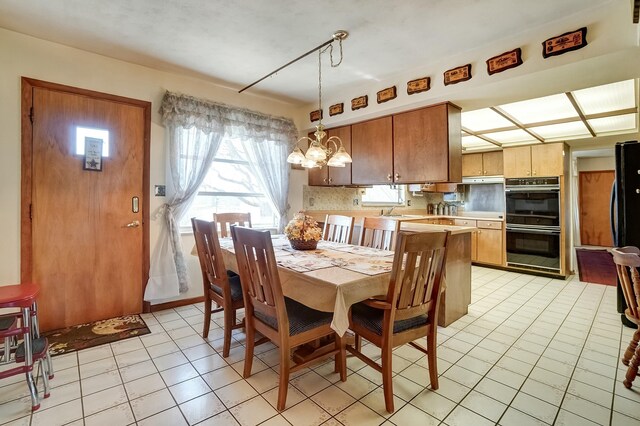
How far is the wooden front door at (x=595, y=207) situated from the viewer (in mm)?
6820

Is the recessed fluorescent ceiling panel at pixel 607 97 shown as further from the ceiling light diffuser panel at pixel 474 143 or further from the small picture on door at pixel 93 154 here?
the small picture on door at pixel 93 154

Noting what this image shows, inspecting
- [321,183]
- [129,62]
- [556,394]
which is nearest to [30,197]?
[129,62]

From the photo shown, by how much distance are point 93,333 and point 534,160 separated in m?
5.89

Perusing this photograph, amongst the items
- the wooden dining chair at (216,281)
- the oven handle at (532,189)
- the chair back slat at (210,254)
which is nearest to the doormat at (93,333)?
the wooden dining chair at (216,281)

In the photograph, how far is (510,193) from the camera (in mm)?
4785

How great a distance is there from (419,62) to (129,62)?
2810 mm

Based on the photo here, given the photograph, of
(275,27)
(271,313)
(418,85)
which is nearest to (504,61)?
(418,85)

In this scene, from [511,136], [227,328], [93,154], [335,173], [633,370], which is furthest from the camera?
[511,136]

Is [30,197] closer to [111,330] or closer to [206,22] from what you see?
[111,330]

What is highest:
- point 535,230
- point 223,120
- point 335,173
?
point 223,120

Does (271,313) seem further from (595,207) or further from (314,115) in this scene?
(595,207)

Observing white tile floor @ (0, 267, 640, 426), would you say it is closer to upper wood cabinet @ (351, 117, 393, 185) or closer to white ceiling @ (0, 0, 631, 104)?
upper wood cabinet @ (351, 117, 393, 185)

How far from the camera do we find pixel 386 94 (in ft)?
10.5

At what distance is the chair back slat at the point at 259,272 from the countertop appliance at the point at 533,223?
Result: 4.54 m
